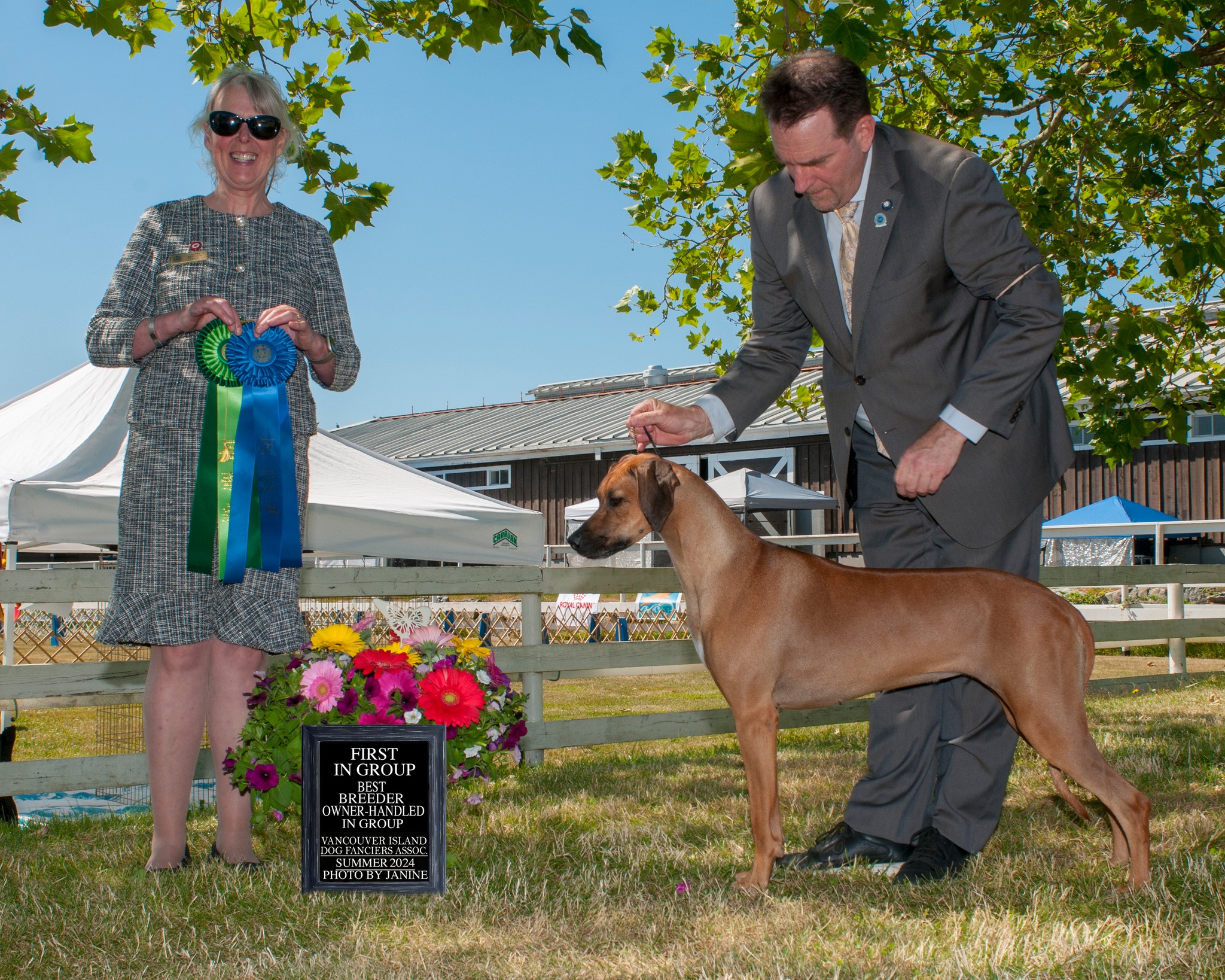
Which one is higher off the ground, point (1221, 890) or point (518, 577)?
point (518, 577)

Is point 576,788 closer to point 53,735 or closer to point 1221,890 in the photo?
point 1221,890

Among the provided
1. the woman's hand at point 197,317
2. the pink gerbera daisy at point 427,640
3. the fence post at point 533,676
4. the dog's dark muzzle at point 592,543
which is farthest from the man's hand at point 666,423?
the fence post at point 533,676

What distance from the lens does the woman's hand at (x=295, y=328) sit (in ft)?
11.2

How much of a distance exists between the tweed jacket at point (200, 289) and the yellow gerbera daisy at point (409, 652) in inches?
33.0

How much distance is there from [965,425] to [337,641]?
7.61 feet

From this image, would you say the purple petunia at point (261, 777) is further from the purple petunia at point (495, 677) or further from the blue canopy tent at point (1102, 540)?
the blue canopy tent at point (1102, 540)

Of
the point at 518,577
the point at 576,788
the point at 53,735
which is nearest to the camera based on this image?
the point at 576,788

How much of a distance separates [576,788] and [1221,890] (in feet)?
10.1

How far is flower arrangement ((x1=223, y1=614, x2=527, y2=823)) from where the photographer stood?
3.51m

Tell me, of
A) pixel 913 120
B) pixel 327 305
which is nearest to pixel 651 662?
pixel 327 305

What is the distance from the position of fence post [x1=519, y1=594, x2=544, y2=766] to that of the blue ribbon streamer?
2.81m

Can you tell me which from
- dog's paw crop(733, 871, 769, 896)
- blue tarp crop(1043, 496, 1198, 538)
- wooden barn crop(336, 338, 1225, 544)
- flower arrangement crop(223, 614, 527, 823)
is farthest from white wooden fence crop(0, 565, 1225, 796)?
blue tarp crop(1043, 496, 1198, 538)

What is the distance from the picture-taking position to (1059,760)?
319cm

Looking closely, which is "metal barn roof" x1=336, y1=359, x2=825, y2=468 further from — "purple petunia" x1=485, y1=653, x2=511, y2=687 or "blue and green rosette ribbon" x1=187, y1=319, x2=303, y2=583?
"blue and green rosette ribbon" x1=187, y1=319, x2=303, y2=583
